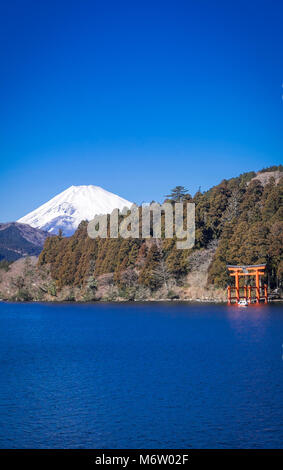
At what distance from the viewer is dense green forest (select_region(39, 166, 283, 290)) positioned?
4153cm

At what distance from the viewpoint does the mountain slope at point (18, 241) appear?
13412cm

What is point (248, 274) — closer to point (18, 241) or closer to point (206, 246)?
point (206, 246)

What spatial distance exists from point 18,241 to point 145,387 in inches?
5644

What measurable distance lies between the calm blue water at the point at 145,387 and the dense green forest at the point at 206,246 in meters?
14.1

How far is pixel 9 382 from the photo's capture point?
15.5 meters

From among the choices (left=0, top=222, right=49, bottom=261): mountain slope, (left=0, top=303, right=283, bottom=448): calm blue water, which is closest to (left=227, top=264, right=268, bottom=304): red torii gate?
(left=0, top=303, right=283, bottom=448): calm blue water

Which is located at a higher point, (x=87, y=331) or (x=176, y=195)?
(x=176, y=195)

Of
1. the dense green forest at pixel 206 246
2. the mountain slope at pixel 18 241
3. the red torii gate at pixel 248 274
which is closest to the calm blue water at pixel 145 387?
the red torii gate at pixel 248 274

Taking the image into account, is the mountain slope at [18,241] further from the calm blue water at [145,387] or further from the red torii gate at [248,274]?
the calm blue water at [145,387]

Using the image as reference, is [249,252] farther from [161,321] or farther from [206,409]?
[206,409]

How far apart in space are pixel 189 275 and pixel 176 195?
13.9 metres

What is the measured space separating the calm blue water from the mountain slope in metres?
106

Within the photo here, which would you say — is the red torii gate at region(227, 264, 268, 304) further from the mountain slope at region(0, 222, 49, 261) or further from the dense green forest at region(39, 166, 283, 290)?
the mountain slope at region(0, 222, 49, 261)
